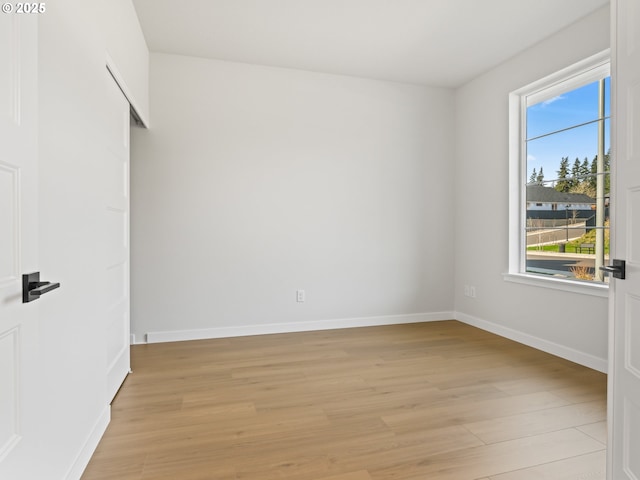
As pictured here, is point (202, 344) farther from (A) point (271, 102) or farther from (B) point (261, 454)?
(A) point (271, 102)

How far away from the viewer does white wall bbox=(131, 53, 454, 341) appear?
3.43 m

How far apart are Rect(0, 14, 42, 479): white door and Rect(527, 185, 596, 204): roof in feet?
11.5

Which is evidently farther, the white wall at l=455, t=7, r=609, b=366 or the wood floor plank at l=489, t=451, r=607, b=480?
the white wall at l=455, t=7, r=609, b=366

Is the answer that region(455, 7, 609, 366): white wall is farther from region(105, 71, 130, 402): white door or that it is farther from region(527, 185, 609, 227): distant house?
region(105, 71, 130, 402): white door

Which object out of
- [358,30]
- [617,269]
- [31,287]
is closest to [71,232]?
[31,287]

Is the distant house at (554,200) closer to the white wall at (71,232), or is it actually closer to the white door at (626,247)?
the white door at (626,247)

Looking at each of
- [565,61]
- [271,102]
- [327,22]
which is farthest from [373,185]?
[565,61]

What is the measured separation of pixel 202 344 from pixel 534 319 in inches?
118

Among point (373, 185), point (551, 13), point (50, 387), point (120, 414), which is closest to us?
point (50, 387)

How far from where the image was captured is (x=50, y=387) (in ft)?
4.22

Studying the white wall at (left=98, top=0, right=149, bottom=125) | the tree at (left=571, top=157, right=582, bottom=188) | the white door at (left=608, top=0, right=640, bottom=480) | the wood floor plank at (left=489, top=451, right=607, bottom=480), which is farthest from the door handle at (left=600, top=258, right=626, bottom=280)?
the white wall at (left=98, top=0, right=149, bottom=125)

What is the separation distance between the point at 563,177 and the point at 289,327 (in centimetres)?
286

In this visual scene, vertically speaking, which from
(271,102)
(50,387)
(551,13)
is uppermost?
(551,13)

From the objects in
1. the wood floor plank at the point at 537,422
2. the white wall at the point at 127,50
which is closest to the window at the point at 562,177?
the wood floor plank at the point at 537,422
